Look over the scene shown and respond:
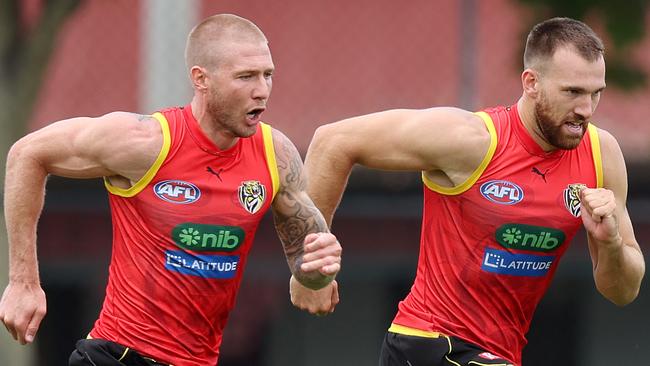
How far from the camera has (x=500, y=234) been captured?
6.06m

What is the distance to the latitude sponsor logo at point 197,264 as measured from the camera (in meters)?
5.80

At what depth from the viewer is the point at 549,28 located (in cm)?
612

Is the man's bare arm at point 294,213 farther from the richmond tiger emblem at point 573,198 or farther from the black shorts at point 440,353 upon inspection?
the richmond tiger emblem at point 573,198

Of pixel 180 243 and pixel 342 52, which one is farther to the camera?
pixel 342 52

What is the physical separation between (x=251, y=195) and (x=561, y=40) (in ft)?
4.68

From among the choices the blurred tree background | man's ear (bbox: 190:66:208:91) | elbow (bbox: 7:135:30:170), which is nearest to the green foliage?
the blurred tree background

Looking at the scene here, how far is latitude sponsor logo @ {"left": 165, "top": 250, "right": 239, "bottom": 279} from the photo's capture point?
580 centimetres

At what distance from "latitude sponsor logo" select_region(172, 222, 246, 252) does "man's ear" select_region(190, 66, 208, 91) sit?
57 cm

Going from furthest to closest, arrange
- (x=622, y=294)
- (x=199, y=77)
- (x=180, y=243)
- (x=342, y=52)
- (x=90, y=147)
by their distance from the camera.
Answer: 1. (x=342, y=52)
2. (x=622, y=294)
3. (x=199, y=77)
4. (x=180, y=243)
5. (x=90, y=147)

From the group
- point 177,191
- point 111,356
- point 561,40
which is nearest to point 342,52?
point 561,40

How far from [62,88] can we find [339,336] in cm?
315

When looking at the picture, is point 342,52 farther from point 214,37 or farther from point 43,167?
point 43,167

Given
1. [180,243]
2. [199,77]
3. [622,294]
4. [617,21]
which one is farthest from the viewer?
[617,21]

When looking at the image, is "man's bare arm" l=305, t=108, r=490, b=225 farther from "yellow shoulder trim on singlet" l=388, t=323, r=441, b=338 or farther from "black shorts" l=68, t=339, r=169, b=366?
"black shorts" l=68, t=339, r=169, b=366
